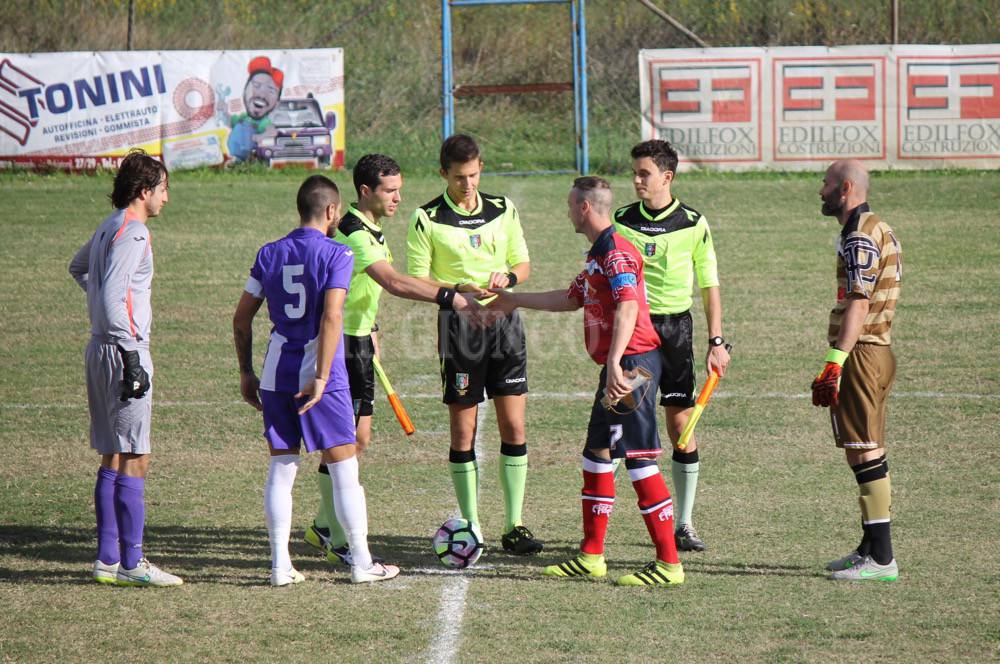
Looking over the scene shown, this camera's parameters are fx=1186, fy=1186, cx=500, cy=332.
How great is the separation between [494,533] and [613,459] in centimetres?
124

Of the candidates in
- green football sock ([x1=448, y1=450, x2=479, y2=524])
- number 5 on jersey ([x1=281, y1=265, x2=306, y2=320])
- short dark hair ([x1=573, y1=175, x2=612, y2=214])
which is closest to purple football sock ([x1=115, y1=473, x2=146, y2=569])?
number 5 on jersey ([x1=281, y1=265, x2=306, y2=320])

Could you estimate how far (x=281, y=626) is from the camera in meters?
5.95

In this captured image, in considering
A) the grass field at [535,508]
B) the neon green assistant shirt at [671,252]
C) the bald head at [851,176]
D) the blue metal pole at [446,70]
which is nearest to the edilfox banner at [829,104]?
the blue metal pole at [446,70]

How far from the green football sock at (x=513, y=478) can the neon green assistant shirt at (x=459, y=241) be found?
1.06 m

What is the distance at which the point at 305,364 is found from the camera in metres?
6.37

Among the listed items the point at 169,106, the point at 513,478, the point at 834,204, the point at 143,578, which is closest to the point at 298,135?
the point at 169,106

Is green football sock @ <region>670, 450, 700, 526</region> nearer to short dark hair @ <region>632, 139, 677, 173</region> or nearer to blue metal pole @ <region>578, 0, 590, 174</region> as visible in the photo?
short dark hair @ <region>632, 139, 677, 173</region>

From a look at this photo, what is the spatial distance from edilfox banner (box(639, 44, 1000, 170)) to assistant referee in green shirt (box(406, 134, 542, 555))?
661 inches

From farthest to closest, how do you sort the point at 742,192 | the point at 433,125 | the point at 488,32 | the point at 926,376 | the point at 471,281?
the point at 488,32, the point at 433,125, the point at 742,192, the point at 926,376, the point at 471,281

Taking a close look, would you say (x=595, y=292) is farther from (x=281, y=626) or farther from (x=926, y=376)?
(x=926, y=376)

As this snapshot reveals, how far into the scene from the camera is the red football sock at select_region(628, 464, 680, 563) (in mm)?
6434

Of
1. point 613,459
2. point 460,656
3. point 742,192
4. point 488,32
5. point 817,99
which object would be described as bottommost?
point 460,656

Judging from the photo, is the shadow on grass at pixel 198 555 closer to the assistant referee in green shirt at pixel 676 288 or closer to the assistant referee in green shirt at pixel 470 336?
the assistant referee in green shirt at pixel 470 336

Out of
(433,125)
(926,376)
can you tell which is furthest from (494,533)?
(433,125)
